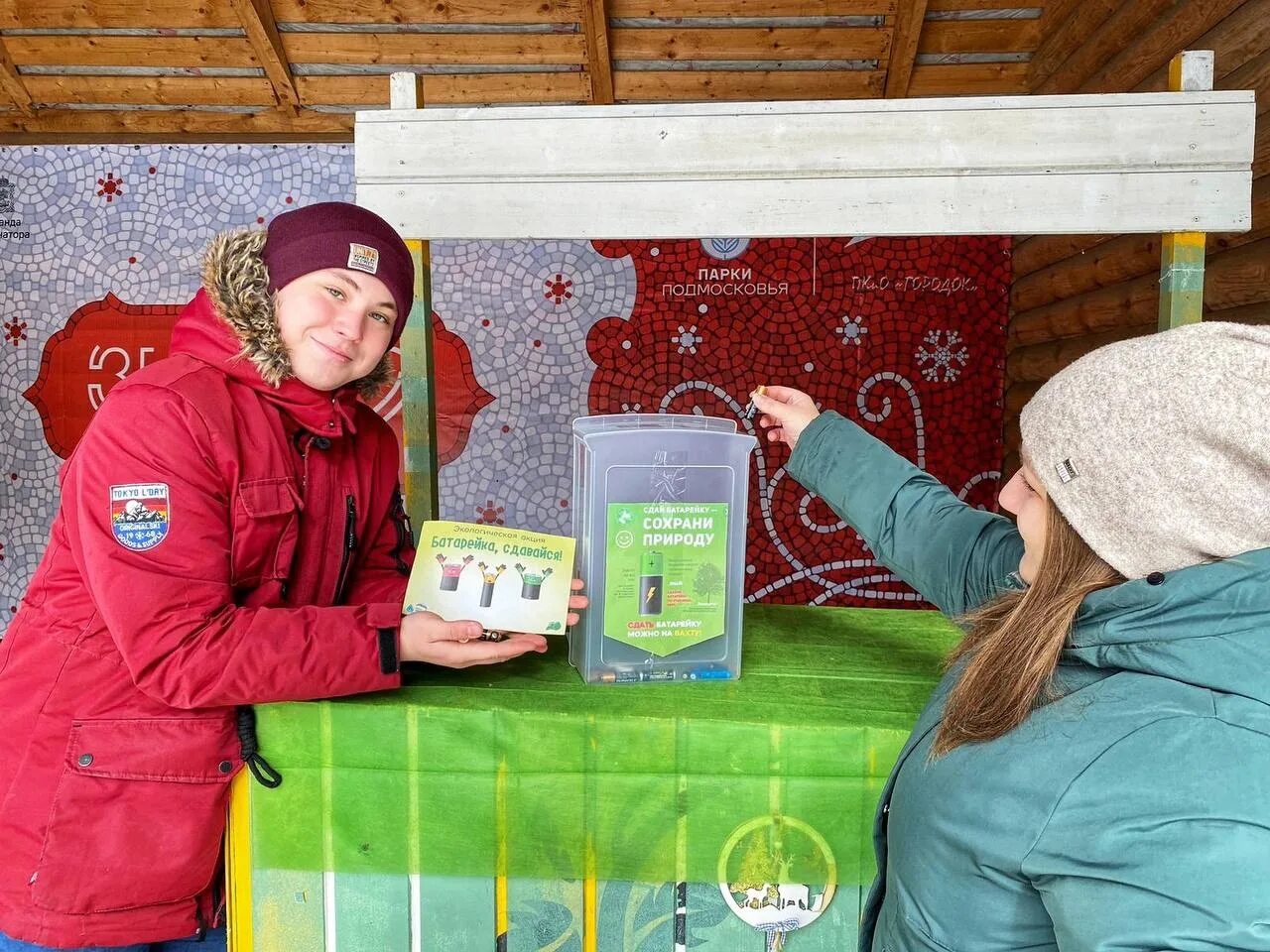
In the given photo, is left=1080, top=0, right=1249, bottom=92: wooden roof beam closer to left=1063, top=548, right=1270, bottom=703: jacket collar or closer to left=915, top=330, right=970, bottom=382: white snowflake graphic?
left=915, top=330, right=970, bottom=382: white snowflake graphic

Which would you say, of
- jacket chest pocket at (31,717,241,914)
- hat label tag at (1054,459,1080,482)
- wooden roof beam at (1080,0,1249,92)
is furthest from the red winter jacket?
wooden roof beam at (1080,0,1249,92)

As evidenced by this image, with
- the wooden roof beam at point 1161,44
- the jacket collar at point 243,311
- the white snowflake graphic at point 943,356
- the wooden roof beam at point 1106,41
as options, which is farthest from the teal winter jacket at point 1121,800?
the white snowflake graphic at point 943,356

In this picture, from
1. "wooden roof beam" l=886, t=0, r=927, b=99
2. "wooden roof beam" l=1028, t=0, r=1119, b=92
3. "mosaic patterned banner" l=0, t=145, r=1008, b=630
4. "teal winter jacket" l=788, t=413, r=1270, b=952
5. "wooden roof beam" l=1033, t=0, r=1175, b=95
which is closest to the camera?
"teal winter jacket" l=788, t=413, r=1270, b=952

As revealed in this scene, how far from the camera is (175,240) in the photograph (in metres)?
4.35

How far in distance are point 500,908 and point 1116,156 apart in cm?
140

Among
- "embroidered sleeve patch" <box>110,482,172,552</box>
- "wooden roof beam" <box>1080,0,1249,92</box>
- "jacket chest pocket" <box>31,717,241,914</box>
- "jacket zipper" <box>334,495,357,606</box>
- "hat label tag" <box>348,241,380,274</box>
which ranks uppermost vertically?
"wooden roof beam" <box>1080,0,1249,92</box>

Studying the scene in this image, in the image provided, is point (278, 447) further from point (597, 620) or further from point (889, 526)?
point (889, 526)

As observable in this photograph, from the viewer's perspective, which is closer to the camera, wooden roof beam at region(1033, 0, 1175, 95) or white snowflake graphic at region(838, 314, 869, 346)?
wooden roof beam at region(1033, 0, 1175, 95)

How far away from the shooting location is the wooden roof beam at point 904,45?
13.2ft

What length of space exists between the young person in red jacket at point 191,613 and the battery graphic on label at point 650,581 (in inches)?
3.9

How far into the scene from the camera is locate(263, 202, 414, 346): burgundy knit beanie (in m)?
1.22

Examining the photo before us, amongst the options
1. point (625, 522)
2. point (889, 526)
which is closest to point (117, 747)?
point (625, 522)

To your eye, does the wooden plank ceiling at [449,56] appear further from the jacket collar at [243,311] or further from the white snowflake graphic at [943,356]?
the jacket collar at [243,311]

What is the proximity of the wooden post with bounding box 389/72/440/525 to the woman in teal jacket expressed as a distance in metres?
0.91
